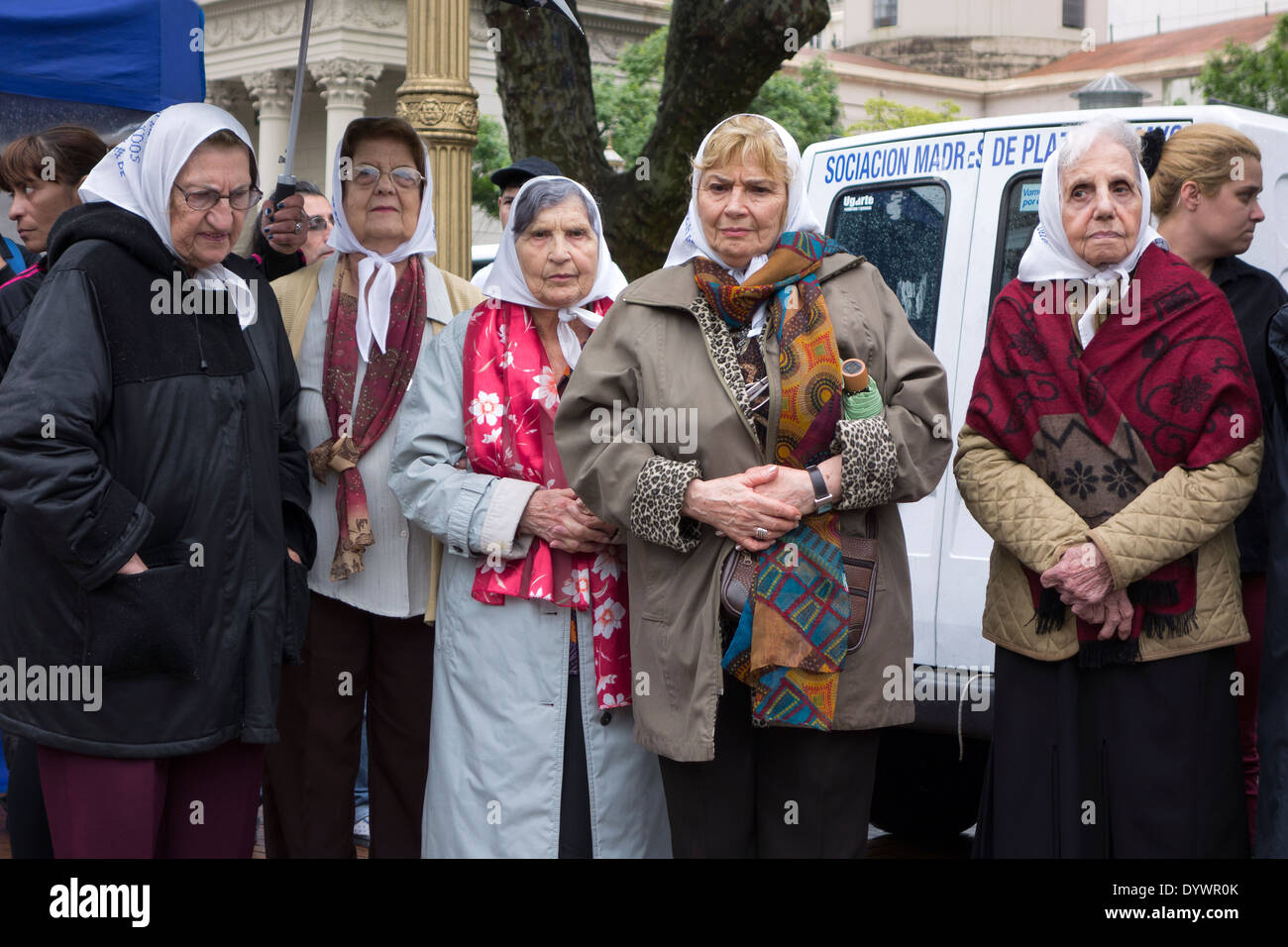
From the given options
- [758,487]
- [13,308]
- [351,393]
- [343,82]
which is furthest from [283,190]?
[343,82]

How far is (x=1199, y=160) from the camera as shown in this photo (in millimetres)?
4070

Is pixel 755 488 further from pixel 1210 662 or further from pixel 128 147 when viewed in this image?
pixel 128 147

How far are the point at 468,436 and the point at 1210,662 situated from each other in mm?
1821

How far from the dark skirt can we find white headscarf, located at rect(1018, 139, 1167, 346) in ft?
2.57

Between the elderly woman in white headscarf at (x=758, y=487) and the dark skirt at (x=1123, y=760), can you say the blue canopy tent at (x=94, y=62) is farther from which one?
the dark skirt at (x=1123, y=760)

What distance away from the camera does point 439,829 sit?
3.79 meters

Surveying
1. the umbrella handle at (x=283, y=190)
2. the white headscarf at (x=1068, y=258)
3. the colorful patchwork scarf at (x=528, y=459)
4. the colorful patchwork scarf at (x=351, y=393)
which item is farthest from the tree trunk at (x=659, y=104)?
the white headscarf at (x=1068, y=258)

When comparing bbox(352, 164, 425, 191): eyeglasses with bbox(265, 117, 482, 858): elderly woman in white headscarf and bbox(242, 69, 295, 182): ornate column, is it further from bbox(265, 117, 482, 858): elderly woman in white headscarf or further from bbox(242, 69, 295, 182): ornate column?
bbox(242, 69, 295, 182): ornate column

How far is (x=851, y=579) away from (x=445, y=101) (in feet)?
14.7

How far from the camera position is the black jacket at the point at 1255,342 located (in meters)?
3.68

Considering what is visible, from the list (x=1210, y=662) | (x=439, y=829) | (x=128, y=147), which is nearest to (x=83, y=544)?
(x=128, y=147)

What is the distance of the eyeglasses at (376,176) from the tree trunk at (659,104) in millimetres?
2960

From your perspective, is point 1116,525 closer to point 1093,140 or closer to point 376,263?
point 1093,140

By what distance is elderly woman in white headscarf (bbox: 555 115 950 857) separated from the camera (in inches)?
129
